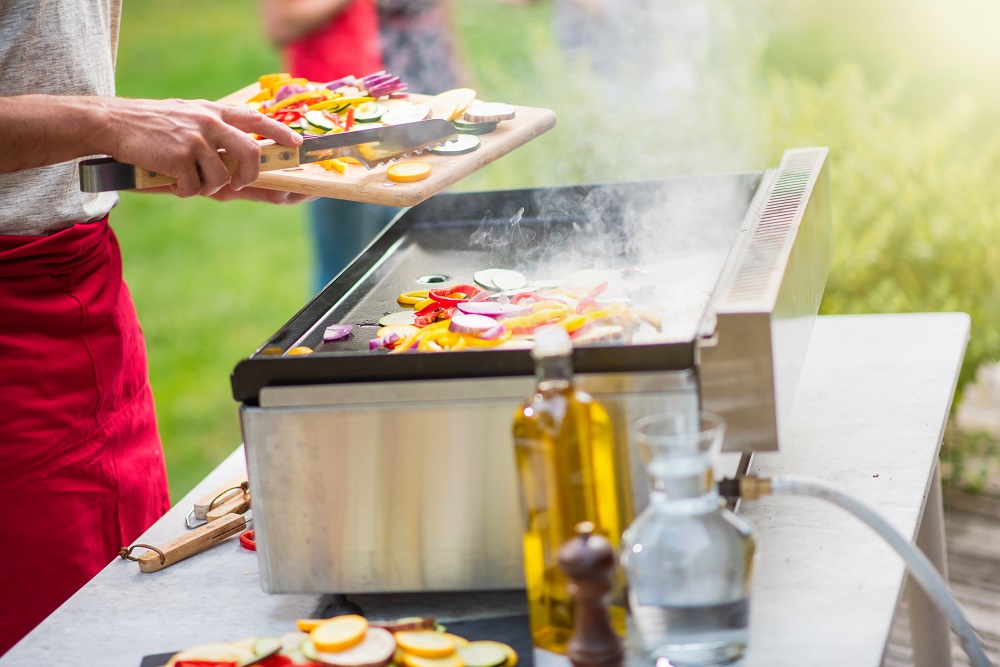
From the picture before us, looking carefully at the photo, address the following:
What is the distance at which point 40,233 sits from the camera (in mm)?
1837

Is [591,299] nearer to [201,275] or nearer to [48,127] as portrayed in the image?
[48,127]

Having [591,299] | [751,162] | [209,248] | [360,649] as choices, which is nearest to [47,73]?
[591,299]

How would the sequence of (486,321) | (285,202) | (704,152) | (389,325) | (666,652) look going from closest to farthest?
1. (666,652)
2. (486,321)
3. (389,325)
4. (285,202)
5. (704,152)

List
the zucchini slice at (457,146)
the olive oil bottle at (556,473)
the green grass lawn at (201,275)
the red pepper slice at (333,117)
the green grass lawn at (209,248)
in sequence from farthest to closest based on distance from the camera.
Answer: the green grass lawn at (201,275)
the green grass lawn at (209,248)
the red pepper slice at (333,117)
the zucchini slice at (457,146)
the olive oil bottle at (556,473)

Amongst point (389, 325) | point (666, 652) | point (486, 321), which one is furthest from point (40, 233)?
point (666, 652)

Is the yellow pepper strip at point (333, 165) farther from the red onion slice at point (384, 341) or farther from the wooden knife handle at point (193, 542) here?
the wooden knife handle at point (193, 542)

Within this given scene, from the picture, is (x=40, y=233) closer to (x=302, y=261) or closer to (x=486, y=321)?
(x=486, y=321)

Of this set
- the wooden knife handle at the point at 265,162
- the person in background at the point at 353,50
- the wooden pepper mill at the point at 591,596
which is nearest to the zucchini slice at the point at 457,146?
the wooden knife handle at the point at 265,162

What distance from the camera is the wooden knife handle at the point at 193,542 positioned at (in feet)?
5.27

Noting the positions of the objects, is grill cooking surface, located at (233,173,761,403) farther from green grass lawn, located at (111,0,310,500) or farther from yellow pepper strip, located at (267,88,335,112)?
green grass lawn, located at (111,0,310,500)

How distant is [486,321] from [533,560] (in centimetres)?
39

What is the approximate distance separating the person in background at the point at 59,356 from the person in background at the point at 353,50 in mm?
1658

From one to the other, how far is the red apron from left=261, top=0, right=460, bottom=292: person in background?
69.4 inches

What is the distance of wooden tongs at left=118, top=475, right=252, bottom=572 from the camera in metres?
1.61
